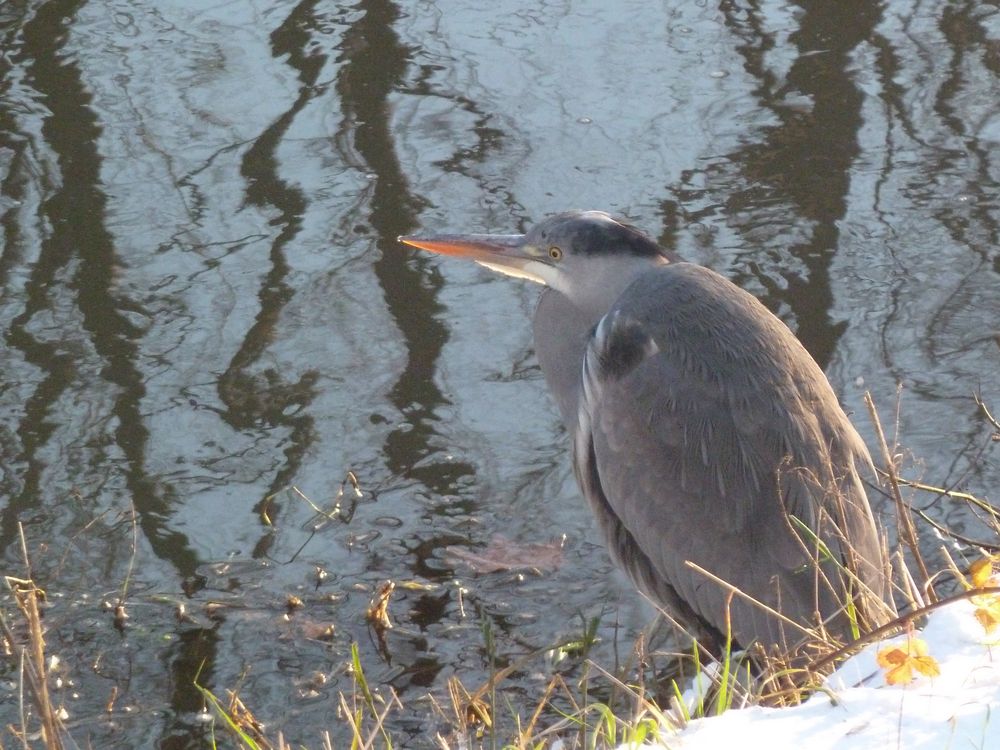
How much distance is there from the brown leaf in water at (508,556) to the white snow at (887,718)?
82.5 inches

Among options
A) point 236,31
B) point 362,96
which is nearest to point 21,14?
point 236,31

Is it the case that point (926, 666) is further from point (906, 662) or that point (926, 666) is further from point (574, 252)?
point (574, 252)

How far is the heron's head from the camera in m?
4.39

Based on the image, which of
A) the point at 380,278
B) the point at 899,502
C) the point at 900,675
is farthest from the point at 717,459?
the point at 380,278

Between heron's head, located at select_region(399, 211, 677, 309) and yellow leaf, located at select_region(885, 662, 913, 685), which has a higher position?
yellow leaf, located at select_region(885, 662, 913, 685)

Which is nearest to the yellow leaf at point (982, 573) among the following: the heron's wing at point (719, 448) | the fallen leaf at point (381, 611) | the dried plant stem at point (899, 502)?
the dried plant stem at point (899, 502)

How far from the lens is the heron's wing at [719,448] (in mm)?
3504

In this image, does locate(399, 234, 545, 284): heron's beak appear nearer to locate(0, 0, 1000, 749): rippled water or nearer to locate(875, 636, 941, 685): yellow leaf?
locate(0, 0, 1000, 749): rippled water

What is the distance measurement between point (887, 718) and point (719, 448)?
157cm

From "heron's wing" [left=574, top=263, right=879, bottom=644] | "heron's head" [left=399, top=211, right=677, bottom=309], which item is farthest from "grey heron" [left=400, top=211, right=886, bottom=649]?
"heron's head" [left=399, top=211, right=677, bottom=309]

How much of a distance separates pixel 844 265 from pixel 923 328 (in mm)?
484

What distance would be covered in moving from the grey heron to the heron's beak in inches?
23.3

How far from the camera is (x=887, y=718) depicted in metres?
2.09

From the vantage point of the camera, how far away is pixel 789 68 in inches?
284
